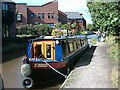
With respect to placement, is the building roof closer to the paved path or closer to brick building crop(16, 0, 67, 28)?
brick building crop(16, 0, 67, 28)

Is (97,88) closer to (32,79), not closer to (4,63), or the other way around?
(32,79)

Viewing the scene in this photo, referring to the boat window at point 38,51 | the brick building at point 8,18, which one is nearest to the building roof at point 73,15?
the brick building at point 8,18

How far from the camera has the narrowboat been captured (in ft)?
52.1

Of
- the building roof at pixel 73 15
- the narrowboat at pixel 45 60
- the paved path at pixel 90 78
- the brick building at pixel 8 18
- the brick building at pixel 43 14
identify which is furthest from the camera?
the building roof at pixel 73 15

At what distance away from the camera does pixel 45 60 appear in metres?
16.4

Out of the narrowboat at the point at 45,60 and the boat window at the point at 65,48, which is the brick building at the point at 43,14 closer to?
the boat window at the point at 65,48

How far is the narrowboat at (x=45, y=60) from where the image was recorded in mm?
15875

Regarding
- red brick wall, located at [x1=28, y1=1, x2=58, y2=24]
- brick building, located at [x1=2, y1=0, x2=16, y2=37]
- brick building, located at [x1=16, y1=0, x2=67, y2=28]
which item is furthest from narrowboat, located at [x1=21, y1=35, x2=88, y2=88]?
red brick wall, located at [x1=28, y1=1, x2=58, y2=24]

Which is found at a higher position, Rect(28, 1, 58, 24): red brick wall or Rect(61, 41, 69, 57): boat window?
Rect(28, 1, 58, 24): red brick wall

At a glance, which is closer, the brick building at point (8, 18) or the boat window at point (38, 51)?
the boat window at point (38, 51)

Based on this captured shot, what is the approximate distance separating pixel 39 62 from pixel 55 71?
866mm

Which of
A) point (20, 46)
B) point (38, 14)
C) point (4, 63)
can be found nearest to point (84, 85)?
point (4, 63)

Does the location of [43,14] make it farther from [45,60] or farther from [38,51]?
[45,60]

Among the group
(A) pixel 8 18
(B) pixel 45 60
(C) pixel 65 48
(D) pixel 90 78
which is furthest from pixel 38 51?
(A) pixel 8 18
